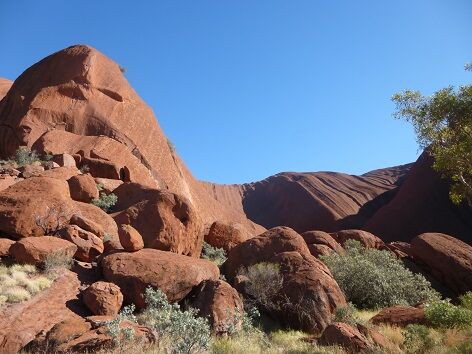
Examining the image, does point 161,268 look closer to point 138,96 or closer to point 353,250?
point 353,250

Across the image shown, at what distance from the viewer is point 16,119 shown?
73.7 ft

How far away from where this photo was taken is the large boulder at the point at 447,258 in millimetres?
18781

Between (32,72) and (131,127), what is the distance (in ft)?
28.3

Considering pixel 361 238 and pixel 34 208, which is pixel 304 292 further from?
pixel 361 238

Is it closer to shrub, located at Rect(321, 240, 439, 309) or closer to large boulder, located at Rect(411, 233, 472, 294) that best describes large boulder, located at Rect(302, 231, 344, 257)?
shrub, located at Rect(321, 240, 439, 309)

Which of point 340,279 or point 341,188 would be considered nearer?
point 340,279

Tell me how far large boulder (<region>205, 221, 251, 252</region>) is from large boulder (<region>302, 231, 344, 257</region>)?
3.95 m

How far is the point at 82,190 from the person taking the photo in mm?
15430

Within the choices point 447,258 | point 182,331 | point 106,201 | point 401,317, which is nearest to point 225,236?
point 106,201

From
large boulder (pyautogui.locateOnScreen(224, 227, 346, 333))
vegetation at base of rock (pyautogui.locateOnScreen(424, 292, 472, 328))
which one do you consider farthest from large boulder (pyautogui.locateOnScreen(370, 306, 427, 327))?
large boulder (pyautogui.locateOnScreen(224, 227, 346, 333))

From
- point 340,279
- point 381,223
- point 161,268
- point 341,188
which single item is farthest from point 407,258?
point 341,188

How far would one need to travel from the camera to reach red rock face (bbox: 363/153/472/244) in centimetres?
4172

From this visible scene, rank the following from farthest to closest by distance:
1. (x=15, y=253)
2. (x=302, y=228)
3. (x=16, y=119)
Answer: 1. (x=302, y=228)
2. (x=16, y=119)
3. (x=15, y=253)

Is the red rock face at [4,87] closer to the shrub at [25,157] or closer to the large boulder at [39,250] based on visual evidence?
the shrub at [25,157]
